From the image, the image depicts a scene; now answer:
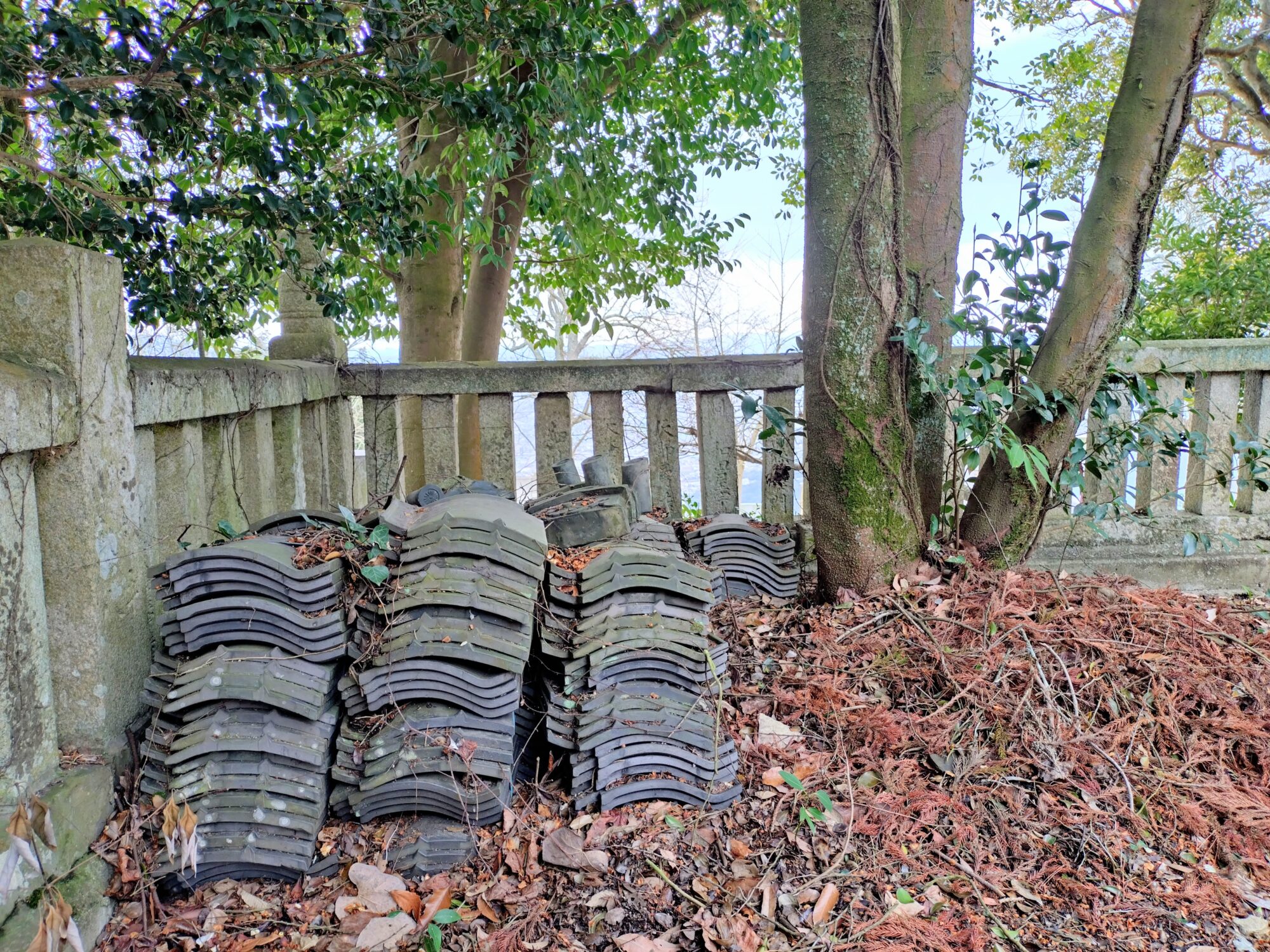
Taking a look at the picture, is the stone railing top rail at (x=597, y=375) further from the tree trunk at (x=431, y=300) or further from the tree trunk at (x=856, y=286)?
the tree trunk at (x=431, y=300)

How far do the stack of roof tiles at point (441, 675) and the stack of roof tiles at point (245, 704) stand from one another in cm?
10

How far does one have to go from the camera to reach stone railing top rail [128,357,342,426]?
8.13 ft

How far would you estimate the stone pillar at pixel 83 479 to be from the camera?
2148 millimetres

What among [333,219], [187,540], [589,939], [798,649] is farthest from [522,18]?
[589,939]

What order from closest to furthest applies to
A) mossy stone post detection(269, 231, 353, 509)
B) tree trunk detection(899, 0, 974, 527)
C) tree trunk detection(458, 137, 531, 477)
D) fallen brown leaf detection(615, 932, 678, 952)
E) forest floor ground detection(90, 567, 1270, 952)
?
fallen brown leaf detection(615, 932, 678, 952)
forest floor ground detection(90, 567, 1270, 952)
tree trunk detection(899, 0, 974, 527)
mossy stone post detection(269, 231, 353, 509)
tree trunk detection(458, 137, 531, 477)

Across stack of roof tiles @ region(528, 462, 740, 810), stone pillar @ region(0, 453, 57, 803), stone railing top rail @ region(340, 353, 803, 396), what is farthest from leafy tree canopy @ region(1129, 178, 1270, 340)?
stone pillar @ region(0, 453, 57, 803)

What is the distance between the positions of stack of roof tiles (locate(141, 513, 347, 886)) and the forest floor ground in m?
0.12

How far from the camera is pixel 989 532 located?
3539 millimetres

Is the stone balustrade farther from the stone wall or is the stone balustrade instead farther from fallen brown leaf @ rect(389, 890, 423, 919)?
fallen brown leaf @ rect(389, 890, 423, 919)

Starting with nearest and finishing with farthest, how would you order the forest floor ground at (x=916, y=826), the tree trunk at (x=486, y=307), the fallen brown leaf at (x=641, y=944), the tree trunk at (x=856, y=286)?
the fallen brown leaf at (x=641, y=944)
the forest floor ground at (x=916, y=826)
the tree trunk at (x=856, y=286)
the tree trunk at (x=486, y=307)

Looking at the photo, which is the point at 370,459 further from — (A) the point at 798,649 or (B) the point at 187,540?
(A) the point at 798,649

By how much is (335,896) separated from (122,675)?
2.89 ft

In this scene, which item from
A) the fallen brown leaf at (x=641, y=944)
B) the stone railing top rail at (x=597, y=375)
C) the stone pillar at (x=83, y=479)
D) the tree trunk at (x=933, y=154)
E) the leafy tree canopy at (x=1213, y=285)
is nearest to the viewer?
the fallen brown leaf at (x=641, y=944)

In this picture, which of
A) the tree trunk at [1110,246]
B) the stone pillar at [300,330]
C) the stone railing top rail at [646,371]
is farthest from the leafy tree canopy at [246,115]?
the tree trunk at [1110,246]
